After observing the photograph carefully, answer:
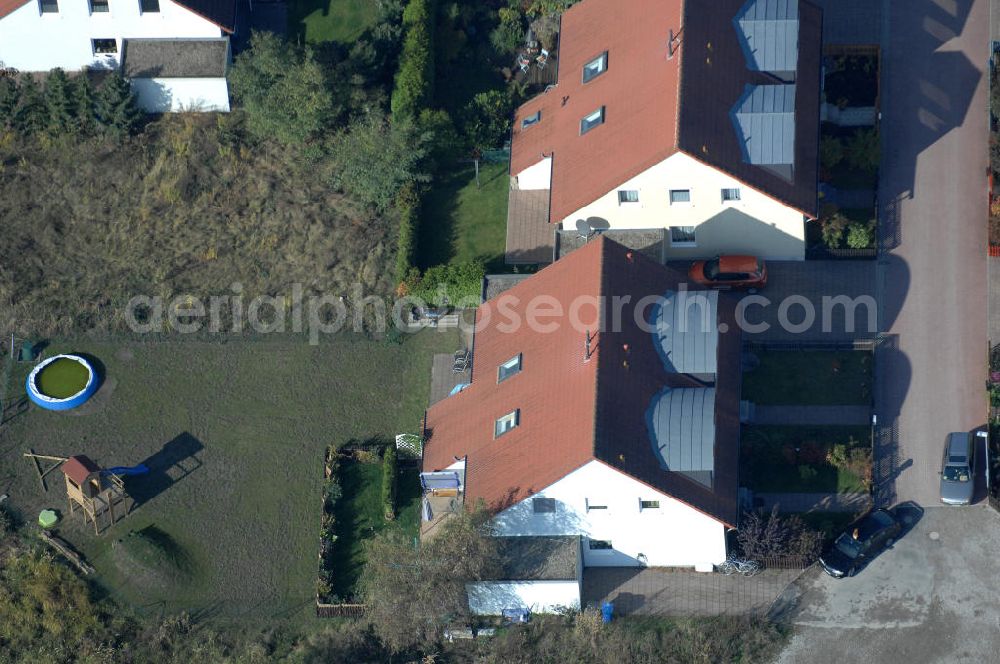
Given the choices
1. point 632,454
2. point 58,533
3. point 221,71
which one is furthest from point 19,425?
point 632,454

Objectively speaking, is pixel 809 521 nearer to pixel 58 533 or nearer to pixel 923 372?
pixel 923 372

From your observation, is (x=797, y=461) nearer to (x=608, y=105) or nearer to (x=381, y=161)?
(x=608, y=105)

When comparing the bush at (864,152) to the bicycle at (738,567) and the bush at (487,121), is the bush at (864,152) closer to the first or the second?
the bush at (487,121)

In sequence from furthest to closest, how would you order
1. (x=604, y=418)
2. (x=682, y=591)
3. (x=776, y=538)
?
(x=682, y=591)
(x=776, y=538)
(x=604, y=418)

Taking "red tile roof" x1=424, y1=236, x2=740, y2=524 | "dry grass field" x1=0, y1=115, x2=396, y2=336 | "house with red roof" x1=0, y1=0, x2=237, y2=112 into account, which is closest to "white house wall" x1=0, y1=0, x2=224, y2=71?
"house with red roof" x1=0, y1=0, x2=237, y2=112

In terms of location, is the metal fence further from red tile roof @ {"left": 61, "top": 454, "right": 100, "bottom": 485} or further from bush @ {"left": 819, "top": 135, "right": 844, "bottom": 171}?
bush @ {"left": 819, "top": 135, "right": 844, "bottom": 171}

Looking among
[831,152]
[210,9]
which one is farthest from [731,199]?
[210,9]

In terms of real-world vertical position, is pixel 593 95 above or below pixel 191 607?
above
